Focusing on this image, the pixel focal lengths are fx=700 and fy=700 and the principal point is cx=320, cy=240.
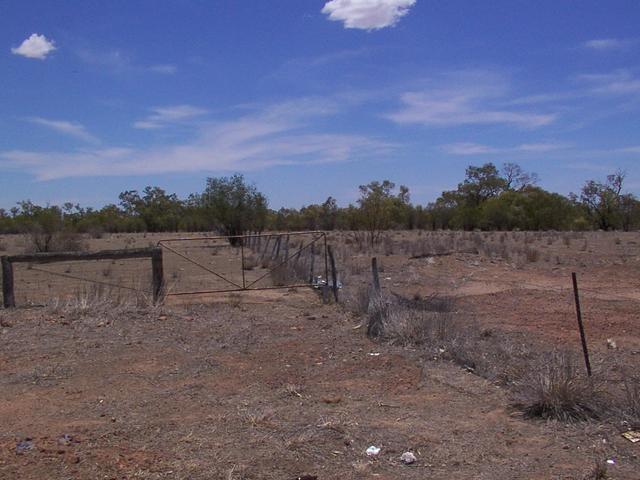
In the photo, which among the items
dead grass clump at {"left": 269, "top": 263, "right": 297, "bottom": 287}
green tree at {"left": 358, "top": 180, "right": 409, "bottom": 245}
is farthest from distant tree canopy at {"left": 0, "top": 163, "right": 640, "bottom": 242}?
dead grass clump at {"left": 269, "top": 263, "right": 297, "bottom": 287}

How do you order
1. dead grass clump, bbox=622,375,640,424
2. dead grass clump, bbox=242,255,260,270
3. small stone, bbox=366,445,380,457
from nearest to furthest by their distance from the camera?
1. small stone, bbox=366,445,380,457
2. dead grass clump, bbox=622,375,640,424
3. dead grass clump, bbox=242,255,260,270

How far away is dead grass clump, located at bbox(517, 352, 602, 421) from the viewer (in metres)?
6.74

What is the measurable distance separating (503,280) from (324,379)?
44.3ft

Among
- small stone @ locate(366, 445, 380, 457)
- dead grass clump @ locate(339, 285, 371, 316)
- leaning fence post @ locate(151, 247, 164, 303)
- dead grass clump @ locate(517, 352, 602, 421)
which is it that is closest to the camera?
small stone @ locate(366, 445, 380, 457)

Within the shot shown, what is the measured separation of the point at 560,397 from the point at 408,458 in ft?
6.20

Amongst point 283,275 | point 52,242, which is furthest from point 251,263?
point 52,242

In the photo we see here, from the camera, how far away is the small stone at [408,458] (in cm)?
581

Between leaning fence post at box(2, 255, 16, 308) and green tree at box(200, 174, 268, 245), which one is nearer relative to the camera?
leaning fence post at box(2, 255, 16, 308)

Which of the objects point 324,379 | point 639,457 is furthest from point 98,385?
point 639,457

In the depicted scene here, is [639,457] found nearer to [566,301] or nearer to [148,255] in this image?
[566,301]

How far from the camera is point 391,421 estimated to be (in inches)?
268

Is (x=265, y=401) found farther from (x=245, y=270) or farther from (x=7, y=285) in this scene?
(x=245, y=270)

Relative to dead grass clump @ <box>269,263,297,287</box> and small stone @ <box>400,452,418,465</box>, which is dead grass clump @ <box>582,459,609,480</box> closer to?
small stone @ <box>400,452,418,465</box>

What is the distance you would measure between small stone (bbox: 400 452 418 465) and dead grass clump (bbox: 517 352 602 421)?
5.29 feet
